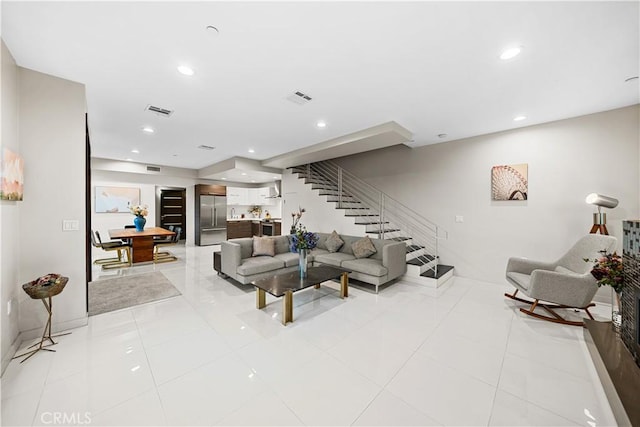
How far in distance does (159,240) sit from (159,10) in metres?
6.36

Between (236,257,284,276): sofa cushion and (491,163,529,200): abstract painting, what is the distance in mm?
4222

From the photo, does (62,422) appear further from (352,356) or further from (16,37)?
(16,37)

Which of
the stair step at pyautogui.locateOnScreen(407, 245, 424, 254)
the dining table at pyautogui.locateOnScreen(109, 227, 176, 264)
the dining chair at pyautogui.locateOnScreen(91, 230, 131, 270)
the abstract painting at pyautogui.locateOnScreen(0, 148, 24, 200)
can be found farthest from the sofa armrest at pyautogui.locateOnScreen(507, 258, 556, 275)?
the dining chair at pyautogui.locateOnScreen(91, 230, 131, 270)

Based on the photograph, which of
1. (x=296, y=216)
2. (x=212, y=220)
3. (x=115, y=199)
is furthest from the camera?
(x=212, y=220)

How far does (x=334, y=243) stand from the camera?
16.9ft

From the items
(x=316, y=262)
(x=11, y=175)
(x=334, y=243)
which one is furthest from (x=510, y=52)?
(x=11, y=175)

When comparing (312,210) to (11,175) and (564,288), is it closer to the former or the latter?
(564,288)

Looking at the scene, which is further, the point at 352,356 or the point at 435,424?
the point at 352,356

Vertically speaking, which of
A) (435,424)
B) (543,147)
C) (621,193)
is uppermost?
(543,147)

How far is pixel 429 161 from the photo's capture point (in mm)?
5250

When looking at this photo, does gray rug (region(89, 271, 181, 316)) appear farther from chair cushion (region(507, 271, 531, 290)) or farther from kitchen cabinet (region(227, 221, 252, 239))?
chair cushion (region(507, 271, 531, 290))

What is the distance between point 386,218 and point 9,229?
19.7 ft

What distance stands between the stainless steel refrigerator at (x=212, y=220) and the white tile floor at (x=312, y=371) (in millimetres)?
5607

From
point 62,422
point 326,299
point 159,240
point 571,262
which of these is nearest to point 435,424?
point 326,299
